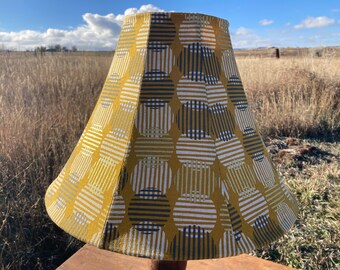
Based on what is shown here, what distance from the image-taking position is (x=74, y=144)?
233cm

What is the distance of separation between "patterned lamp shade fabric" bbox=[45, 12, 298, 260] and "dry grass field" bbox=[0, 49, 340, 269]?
1165mm

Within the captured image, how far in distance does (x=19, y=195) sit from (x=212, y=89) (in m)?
1.68

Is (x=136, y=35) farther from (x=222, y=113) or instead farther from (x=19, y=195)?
(x=19, y=195)

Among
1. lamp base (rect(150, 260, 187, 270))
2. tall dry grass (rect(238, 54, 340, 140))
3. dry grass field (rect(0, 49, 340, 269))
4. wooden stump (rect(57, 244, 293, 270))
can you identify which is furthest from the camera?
tall dry grass (rect(238, 54, 340, 140))

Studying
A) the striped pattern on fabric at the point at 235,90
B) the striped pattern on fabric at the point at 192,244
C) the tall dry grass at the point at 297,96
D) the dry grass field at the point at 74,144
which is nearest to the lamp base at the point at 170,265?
the striped pattern on fabric at the point at 192,244

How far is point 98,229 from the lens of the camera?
417mm

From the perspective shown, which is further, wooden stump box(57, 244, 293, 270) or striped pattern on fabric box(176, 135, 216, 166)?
wooden stump box(57, 244, 293, 270)

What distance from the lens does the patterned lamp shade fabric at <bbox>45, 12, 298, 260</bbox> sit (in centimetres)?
40

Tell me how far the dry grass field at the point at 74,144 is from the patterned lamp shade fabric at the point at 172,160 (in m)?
1.16

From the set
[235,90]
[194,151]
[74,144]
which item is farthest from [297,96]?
[194,151]

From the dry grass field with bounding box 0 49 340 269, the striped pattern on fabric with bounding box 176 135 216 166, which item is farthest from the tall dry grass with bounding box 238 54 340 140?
the striped pattern on fabric with bounding box 176 135 216 166

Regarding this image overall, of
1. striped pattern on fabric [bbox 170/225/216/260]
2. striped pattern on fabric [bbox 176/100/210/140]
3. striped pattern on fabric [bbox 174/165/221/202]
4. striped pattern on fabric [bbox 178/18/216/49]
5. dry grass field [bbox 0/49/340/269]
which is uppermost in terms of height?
striped pattern on fabric [bbox 178/18/216/49]

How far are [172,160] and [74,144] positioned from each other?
80.8 inches

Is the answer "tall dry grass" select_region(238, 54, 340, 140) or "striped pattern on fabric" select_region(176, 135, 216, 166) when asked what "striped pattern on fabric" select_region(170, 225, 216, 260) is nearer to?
"striped pattern on fabric" select_region(176, 135, 216, 166)
